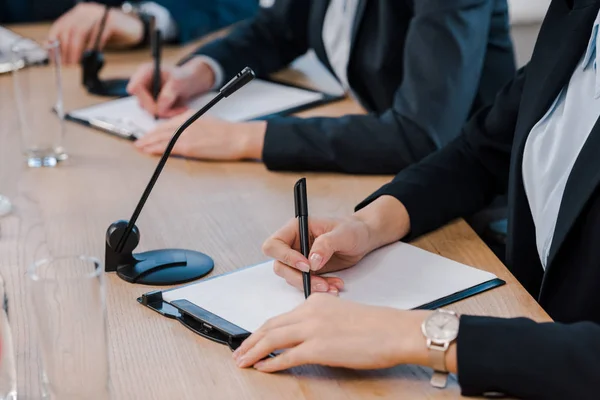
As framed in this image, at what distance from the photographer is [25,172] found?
5.41 ft

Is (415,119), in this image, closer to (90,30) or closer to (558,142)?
(558,142)

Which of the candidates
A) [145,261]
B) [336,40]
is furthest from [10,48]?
[145,261]

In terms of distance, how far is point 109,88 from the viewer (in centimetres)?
216

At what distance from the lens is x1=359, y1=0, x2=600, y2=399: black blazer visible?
0.93 metres

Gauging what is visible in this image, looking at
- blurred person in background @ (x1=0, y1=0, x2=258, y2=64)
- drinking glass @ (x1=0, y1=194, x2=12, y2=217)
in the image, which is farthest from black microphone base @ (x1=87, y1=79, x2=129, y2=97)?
drinking glass @ (x1=0, y1=194, x2=12, y2=217)

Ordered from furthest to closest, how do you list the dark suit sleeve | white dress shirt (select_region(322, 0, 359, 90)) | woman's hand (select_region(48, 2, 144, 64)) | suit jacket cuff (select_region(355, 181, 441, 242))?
the dark suit sleeve
woman's hand (select_region(48, 2, 144, 64))
white dress shirt (select_region(322, 0, 359, 90))
suit jacket cuff (select_region(355, 181, 441, 242))

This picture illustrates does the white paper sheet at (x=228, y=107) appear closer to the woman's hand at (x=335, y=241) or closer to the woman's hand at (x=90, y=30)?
the woman's hand at (x=90, y=30)

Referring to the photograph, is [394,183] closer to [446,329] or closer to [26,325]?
[446,329]

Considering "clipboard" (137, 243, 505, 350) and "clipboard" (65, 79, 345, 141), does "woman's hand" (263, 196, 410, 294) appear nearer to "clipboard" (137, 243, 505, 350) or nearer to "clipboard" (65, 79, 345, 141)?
"clipboard" (137, 243, 505, 350)

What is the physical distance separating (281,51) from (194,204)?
929 mm

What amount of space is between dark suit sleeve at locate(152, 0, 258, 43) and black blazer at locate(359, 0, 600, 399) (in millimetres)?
1279

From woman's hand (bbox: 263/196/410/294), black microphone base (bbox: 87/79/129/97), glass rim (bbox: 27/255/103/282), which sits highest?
glass rim (bbox: 27/255/103/282)

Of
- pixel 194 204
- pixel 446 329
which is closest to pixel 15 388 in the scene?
pixel 446 329

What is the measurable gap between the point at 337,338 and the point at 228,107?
3.59 feet
